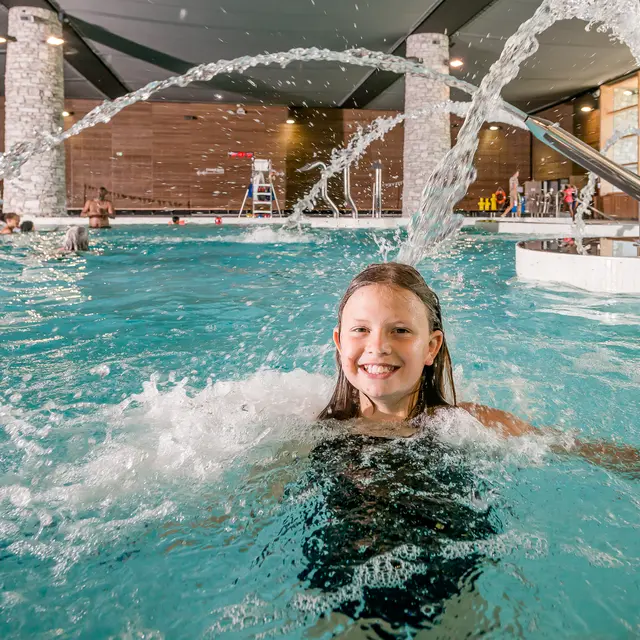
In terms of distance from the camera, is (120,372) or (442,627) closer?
(442,627)

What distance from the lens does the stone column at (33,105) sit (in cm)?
1471

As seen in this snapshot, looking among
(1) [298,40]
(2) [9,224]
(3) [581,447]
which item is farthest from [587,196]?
(2) [9,224]

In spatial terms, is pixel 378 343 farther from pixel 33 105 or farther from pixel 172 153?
pixel 172 153

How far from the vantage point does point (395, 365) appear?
178 centimetres

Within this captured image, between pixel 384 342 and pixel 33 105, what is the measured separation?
626 inches

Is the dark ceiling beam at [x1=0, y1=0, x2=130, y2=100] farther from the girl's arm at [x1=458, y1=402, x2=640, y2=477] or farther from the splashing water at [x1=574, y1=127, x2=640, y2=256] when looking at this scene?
the girl's arm at [x1=458, y1=402, x2=640, y2=477]

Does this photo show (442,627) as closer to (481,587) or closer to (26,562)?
(481,587)

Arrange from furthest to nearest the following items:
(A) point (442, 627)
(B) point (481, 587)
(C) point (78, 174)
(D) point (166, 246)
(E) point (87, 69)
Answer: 1. (C) point (78, 174)
2. (E) point (87, 69)
3. (D) point (166, 246)
4. (B) point (481, 587)
5. (A) point (442, 627)

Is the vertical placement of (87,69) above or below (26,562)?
above

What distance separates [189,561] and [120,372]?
215cm

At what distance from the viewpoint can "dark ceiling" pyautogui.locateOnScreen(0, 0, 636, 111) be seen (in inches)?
515

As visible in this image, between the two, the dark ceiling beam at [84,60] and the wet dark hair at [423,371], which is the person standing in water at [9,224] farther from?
the wet dark hair at [423,371]

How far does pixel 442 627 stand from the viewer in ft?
3.95

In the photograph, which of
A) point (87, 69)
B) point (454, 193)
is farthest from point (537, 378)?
point (87, 69)
